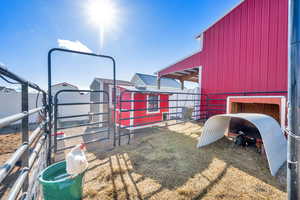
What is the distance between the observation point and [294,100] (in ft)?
3.32

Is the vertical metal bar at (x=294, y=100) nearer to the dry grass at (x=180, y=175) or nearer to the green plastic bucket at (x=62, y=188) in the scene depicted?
the dry grass at (x=180, y=175)

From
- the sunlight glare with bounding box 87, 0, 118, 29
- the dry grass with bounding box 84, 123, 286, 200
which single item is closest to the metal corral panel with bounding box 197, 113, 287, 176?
the dry grass with bounding box 84, 123, 286, 200

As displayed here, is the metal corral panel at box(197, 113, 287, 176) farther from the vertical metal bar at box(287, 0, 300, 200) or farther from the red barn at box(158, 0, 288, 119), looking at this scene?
the red barn at box(158, 0, 288, 119)

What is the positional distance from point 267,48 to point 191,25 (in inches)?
120

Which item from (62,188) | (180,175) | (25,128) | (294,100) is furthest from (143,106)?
(294,100)

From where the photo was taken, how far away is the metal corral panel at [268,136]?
70.0 inches

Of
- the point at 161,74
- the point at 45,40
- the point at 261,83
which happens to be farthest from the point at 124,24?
the point at 261,83

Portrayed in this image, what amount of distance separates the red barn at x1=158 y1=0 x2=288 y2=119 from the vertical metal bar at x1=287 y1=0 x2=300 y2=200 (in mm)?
2988

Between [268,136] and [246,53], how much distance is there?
311 centimetres

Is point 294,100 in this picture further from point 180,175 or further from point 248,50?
point 248,50

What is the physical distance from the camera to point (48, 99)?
204 cm

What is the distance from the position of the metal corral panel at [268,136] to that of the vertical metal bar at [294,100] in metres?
0.83

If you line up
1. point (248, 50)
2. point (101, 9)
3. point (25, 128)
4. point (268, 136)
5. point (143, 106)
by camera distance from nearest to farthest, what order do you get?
point (25, 128) < point (268, 136) < point (101, 9) < point (248, 50) < point (143, 106)

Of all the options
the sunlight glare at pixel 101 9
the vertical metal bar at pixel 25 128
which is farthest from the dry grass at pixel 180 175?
the sunlight glare at pixel 101 9
